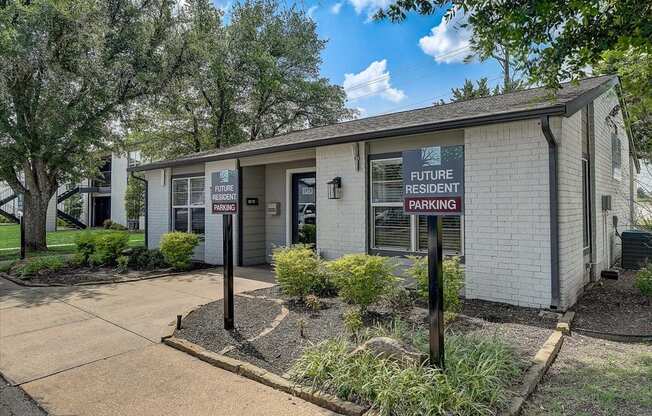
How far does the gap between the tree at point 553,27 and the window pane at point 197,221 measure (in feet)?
26.8

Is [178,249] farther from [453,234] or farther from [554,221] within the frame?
[554,221]

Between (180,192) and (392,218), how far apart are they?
23.0ft

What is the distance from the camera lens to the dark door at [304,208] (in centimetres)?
954

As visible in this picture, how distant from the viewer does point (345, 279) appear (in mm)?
5156

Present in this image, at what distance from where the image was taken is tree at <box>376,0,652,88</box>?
3.52 m

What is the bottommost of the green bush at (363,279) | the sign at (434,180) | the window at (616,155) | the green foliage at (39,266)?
the green foliage at (39,266)

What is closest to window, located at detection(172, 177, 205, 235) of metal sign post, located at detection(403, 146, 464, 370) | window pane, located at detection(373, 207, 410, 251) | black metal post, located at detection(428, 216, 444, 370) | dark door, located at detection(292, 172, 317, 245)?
dark door, located at detection(292, 172, 317, 245)

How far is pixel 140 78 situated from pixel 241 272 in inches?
318

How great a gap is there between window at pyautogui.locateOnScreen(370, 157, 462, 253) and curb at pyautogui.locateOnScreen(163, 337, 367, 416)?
389cm

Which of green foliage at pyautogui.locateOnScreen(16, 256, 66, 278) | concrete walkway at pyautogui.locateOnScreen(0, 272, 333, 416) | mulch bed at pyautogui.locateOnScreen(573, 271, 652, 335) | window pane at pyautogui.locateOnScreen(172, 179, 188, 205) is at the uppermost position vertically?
window pane at pyautogui.locateOnScreen(172, 179, 188, 205)

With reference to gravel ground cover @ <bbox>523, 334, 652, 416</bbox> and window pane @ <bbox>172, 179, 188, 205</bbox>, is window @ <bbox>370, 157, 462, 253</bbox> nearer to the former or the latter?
gravel ground cover @ <bbox>523, 334, 652, 416</bbox>

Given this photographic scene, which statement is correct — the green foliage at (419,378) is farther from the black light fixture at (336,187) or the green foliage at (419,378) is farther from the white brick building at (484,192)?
the black light fixture at (336,187)

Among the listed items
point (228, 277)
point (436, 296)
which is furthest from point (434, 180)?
point (228, 277)

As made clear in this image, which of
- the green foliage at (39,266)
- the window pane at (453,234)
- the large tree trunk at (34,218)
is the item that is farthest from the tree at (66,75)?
the window pane at (453,234)
